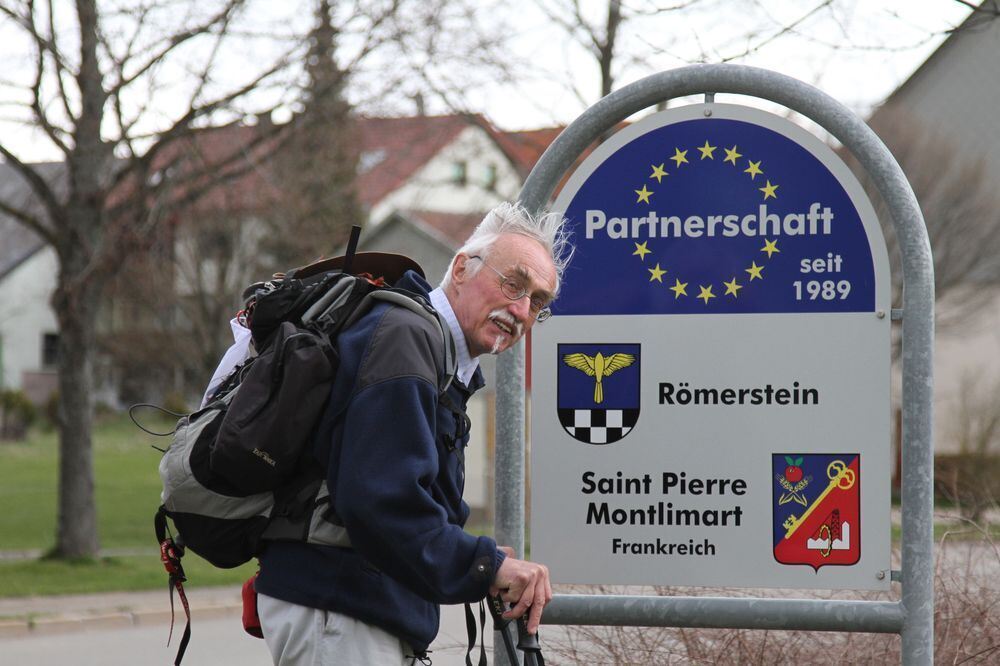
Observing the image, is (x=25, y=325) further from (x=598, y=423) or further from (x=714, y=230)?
(x=714, y=230)

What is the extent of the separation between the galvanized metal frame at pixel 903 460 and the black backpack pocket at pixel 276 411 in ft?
3.18

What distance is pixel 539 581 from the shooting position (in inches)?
102

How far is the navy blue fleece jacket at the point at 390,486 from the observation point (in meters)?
2.49

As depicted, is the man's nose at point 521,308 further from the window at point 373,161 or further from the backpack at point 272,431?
the window at point 373,161

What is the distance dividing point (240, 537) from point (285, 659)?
277 millimetres

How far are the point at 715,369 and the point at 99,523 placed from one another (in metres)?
15.8

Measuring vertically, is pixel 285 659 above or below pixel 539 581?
below

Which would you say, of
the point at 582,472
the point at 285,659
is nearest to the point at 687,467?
the point at 582,472

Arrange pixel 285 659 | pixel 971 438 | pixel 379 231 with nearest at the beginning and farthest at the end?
pixel 285 659, pixel 971 438, pixel 379 231

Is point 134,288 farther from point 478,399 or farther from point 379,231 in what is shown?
point 478,399

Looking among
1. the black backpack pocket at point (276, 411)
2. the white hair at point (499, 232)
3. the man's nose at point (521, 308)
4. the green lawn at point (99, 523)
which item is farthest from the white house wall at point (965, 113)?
the black backpack pocket at point (276, 411)

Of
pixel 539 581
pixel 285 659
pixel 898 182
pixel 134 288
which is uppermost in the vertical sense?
pixel 134 288

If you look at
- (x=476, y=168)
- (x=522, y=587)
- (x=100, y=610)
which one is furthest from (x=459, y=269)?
(x=476, y=168)

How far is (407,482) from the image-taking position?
8.13ft
